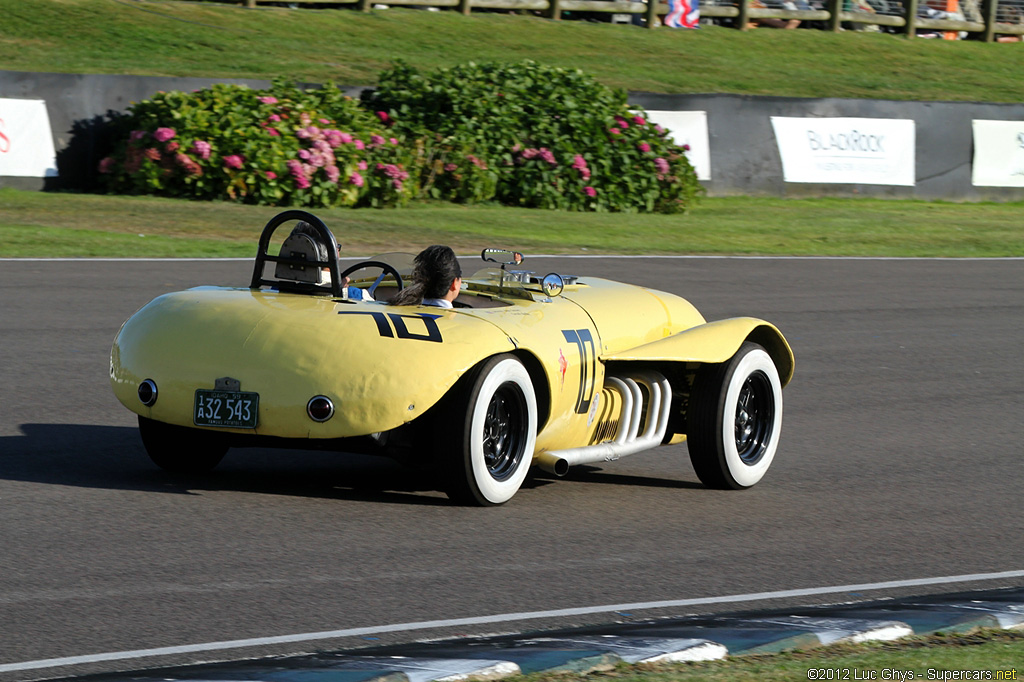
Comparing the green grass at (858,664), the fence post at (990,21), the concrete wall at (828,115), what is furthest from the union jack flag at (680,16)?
the green grass at (858,664)

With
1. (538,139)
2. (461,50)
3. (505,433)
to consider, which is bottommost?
(505,433)

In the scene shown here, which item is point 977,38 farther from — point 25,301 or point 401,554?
point 401,554

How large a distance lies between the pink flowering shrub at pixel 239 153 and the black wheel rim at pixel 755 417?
13004 mm

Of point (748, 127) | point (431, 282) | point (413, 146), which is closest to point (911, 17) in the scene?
point (748, 127)

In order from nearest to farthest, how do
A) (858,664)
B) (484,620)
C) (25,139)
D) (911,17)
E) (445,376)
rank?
(858,664) < (484,620) < (445,376) < (25,139) < (911,17)

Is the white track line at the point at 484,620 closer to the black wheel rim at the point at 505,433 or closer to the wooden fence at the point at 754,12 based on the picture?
the black wheel rim at the point at 505,433

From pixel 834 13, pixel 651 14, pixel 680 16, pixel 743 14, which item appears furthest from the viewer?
pixel 834 13

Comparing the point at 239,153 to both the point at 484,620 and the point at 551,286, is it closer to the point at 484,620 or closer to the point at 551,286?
the point at 551,286

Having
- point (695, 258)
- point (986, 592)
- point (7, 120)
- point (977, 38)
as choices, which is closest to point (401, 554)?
point (986, 592)

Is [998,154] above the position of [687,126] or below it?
below

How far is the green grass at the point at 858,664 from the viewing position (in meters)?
4.35

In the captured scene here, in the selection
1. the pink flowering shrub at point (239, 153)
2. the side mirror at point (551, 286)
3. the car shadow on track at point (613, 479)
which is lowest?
the car shadow on track at point (613, 479)

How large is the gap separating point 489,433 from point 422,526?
598 millimetres

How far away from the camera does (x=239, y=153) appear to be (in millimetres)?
19953
